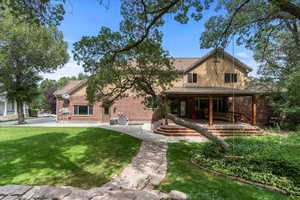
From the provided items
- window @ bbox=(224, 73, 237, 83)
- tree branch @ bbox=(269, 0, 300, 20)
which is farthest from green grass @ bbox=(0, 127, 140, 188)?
window @ bbox=(224, 73, 237, 83)

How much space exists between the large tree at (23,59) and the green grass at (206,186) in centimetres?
1783

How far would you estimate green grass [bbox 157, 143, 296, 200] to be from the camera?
344 centimetres

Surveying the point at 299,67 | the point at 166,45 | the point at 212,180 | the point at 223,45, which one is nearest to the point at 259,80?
the point at 299,67

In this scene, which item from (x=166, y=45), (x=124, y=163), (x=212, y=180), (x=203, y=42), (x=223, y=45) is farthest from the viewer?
(x=203, y=42)

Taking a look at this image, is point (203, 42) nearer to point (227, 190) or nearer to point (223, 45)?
point (223, 45)

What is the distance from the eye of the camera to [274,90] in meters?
12.8

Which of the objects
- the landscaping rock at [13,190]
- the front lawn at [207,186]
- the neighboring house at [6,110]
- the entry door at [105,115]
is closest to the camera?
the landscaping rock at [13,190]

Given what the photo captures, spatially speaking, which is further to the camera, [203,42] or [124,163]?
[203,42]

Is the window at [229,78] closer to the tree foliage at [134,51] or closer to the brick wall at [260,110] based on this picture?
the brick wall at [260,110]

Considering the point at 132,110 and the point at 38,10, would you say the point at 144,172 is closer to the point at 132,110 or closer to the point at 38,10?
the point at 38,10

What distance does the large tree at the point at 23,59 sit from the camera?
1538 cm

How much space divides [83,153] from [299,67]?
1586 centimetres

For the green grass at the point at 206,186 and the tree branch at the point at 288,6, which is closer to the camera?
the green grass at the point at 206,186

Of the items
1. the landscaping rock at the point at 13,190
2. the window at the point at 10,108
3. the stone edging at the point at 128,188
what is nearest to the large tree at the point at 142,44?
the stone edging at the point at 128,188
